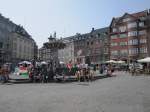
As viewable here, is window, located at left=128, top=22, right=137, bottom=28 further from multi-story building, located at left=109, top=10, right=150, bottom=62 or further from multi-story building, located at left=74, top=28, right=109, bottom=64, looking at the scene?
multi-story building, located at left=74, top=28, right=109, bottom=64

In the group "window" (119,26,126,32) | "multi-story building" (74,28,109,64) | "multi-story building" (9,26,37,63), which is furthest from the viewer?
"multi-story building" (74,28,109,64)

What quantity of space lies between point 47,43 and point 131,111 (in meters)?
23.8

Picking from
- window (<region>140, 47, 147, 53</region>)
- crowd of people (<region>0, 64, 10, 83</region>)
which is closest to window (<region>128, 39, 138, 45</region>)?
window (<region>140, 47, 147, 53</region>)

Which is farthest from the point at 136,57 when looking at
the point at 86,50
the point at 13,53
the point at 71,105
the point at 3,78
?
the point at 71,105

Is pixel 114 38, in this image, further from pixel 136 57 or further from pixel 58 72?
pixel 58 72

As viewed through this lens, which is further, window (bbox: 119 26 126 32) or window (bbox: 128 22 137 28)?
window (bbox: 119 26 126 32)

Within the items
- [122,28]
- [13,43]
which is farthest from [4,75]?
[122,28]

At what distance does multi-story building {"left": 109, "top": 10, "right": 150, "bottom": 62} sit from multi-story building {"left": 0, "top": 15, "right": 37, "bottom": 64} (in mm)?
33157

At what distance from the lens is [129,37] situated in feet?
251

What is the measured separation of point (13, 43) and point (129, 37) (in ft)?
129

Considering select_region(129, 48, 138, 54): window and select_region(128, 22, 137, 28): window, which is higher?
select_region(128, 22, 137, 28): window

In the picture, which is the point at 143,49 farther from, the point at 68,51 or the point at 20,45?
the point at 68,51

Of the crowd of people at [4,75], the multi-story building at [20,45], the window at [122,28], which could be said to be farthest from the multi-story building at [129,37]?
the crowd of people at [4,75]

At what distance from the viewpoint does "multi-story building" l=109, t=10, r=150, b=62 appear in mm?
73938
